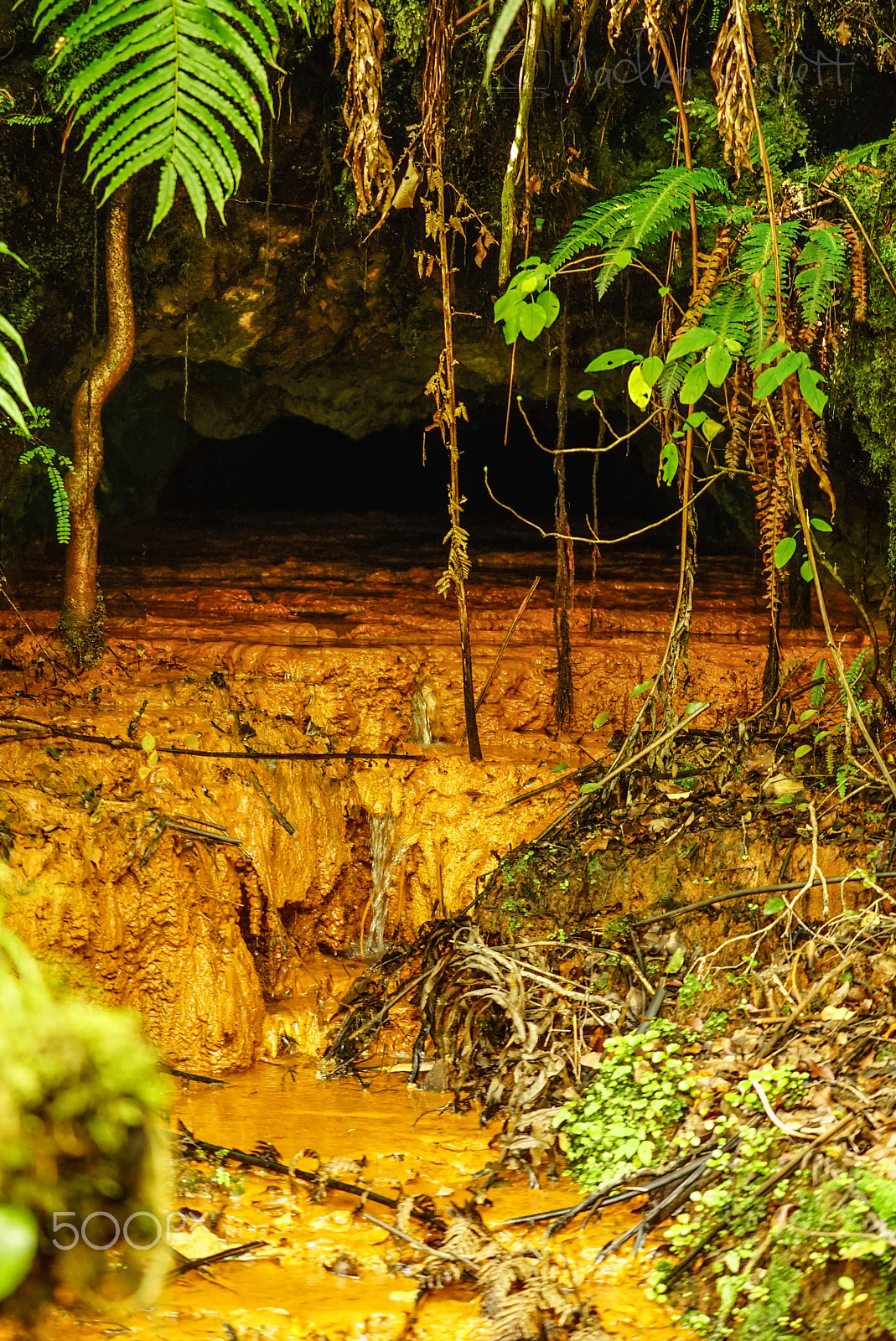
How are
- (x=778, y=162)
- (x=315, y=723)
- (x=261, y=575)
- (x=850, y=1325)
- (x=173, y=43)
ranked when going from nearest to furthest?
(x=173, y=43), (x=850, y=1325), (x=778, y=162), (x=315, y=723), (x=261, y=575)

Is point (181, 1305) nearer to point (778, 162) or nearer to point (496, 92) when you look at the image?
point (778, 162)

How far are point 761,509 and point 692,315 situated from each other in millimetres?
1334

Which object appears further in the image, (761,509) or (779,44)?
(779,44)

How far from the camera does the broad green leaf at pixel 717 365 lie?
3.97 meters

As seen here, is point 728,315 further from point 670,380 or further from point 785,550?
point 785,550

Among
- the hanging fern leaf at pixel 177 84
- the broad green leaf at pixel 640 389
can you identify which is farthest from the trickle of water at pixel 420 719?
the hanging fern leaf at pixel 177 84

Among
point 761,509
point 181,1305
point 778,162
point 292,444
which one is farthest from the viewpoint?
point 292,444

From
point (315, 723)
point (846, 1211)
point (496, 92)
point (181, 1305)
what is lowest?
point (181, 1305)

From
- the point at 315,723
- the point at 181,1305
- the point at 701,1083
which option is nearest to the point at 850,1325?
the point at 701,1083

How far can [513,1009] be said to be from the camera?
448 cm

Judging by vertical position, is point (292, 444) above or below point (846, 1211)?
above

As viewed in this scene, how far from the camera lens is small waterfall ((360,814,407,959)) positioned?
683 cm

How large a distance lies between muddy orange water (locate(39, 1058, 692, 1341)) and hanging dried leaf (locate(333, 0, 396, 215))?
416 centimetres

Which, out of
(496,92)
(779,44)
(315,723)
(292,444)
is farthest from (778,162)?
(292,444)
